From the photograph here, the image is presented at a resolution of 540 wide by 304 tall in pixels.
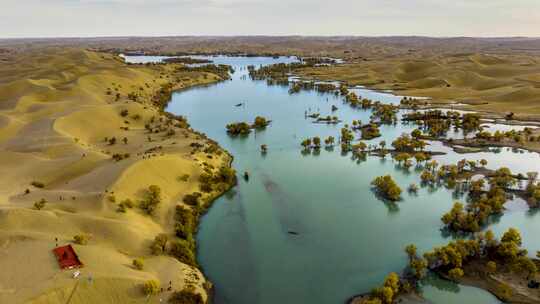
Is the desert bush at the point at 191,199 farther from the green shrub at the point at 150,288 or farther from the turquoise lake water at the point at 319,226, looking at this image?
the green shrub at the point at 150,288

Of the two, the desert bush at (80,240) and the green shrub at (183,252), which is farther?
the green shrub at (183,252)

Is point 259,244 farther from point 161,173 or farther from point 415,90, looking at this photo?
point 415,90

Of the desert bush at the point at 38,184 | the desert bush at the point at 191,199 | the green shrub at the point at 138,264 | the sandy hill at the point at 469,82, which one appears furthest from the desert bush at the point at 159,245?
the sandy hill at the point at 469,82

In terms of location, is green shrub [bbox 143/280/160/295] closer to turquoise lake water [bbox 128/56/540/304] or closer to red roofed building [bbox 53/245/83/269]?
turquoise lake water [bbox 128/56/540/304]

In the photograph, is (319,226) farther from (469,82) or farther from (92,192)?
(469,82)

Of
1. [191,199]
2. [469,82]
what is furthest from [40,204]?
[469,82]

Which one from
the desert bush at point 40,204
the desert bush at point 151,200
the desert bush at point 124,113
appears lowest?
the desert bush at point 151,200

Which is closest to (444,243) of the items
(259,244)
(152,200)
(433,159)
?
(259,244)

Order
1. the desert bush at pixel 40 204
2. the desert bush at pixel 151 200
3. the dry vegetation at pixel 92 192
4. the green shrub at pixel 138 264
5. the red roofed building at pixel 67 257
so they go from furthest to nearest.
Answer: the desert bush at pixel 151 200, the desert bush at pixel 40 204, the green shrub at pixel 138 264, the red roofed building at pixel 67 257, the dry vegetation at pixel 92 192
